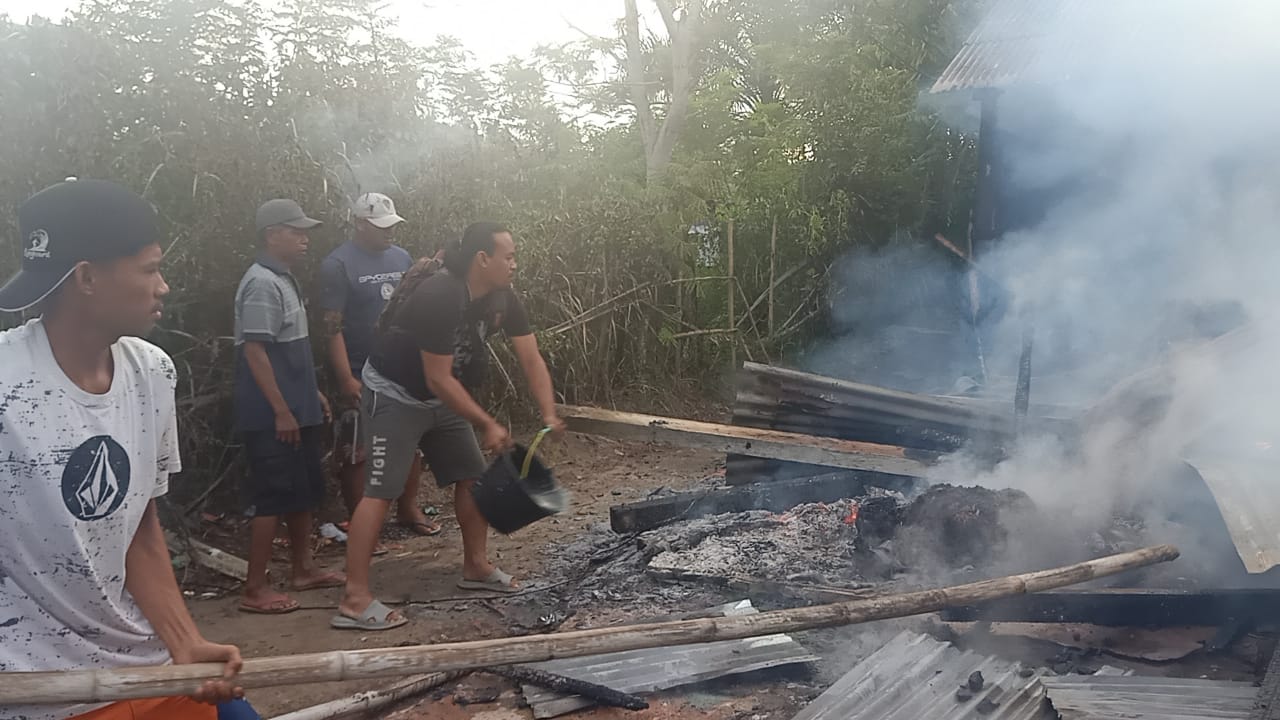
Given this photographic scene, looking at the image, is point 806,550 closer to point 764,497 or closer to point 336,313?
point 764,497

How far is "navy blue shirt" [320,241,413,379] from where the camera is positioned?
5211mm

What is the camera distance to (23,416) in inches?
67.9

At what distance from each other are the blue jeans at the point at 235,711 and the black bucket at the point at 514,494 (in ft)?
6.42

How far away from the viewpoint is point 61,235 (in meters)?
1.78

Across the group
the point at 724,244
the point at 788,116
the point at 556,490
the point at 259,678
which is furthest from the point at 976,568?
the point at 788,116

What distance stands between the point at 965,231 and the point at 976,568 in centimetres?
735

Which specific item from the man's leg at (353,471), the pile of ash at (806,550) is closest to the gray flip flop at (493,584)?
the pile of ash at (806,550)

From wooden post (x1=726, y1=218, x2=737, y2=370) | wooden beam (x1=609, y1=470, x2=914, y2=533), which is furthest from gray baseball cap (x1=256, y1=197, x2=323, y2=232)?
wooden post (x1=726, y1=218, x2=737, y2=370)

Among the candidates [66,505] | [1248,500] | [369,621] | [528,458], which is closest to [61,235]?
[66,505]

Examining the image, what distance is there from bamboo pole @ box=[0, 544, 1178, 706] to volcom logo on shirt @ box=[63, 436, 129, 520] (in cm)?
33

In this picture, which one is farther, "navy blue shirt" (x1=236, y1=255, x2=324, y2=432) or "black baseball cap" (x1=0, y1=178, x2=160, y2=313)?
"navy blue shirt" (x1=236, y1=255, x2=324, y2=432)

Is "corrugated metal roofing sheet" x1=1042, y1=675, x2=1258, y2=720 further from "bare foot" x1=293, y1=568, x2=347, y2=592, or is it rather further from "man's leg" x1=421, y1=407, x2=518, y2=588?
"bare foot" x1=293, y1=568, x2=347, y2=592

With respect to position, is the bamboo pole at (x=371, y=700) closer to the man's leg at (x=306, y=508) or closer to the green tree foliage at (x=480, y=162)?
the man's leg at (x=306, y=508)

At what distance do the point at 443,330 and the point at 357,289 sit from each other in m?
1.43
